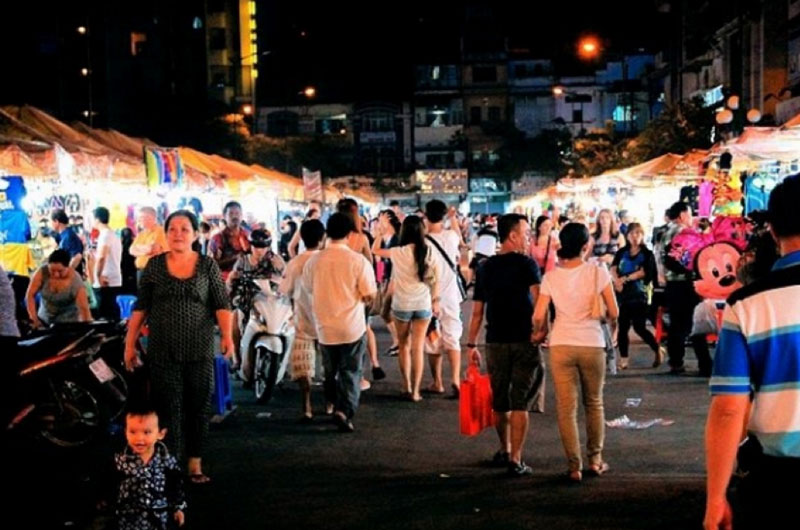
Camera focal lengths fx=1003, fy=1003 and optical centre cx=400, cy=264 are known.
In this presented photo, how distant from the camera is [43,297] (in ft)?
33.1

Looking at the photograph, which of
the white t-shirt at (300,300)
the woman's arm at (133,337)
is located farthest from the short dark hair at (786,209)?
the white t-shirt at (300,300)

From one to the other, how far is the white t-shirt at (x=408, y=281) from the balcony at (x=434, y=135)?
215 ft

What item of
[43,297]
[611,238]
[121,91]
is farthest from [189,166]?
[121,91]

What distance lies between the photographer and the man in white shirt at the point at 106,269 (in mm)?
13633

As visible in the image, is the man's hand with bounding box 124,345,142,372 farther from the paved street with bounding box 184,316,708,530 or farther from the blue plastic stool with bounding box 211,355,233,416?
the blue plastic stool with bounding box 211,355,233,416

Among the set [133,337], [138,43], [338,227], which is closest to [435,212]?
[338,227]

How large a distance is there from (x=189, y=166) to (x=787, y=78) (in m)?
22.0

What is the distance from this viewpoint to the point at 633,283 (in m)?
12.9

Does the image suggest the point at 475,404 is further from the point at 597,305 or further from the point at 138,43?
the point at 138,43

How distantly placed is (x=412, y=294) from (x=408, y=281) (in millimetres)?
144

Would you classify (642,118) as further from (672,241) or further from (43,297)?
(43,297)

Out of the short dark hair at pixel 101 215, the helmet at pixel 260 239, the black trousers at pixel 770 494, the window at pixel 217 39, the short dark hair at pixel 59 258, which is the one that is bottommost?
the black trousers at pixel 770 494

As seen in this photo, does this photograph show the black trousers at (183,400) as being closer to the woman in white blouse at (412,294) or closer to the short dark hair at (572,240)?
the short dark hair at (572,240)

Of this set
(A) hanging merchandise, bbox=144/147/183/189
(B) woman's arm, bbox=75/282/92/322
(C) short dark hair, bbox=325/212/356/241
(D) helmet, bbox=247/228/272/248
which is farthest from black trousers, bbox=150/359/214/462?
(A) hanging merchandise, bbox=144/147/183/189
